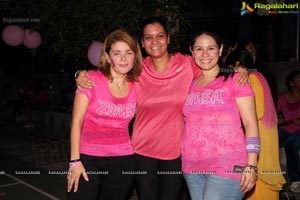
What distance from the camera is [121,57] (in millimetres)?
2832

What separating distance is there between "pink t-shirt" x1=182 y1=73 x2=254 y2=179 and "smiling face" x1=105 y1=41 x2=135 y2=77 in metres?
0.64

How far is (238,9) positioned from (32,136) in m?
16.0

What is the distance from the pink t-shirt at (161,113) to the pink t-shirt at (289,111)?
9.50 feet

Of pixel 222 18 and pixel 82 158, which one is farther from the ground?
pixel 222 18

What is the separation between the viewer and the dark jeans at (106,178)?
2744 millimetres

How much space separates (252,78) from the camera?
9.79 feet

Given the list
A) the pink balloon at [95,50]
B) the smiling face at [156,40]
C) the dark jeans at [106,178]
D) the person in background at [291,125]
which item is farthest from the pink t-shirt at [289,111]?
the dark jeans at [106,178]

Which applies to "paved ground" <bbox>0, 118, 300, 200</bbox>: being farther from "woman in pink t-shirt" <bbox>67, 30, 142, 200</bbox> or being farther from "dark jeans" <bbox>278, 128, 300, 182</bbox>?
"woman in pink t-shirt" <bbox>67, 30, 142, 200</bbox>

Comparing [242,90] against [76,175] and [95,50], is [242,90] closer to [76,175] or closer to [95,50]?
[76,175]

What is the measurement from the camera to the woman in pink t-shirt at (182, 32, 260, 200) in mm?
2471

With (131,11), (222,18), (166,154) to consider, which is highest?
(222,18)

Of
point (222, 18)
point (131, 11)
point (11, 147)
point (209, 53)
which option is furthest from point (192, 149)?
point (222, 18)

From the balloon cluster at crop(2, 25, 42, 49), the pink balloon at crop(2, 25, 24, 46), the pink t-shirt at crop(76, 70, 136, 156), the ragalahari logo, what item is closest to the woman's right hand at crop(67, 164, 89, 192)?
the pink t-shirt at crop(76, 70, 136, 156)

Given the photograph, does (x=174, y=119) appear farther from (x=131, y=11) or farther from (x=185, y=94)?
(x=131, y=11)
